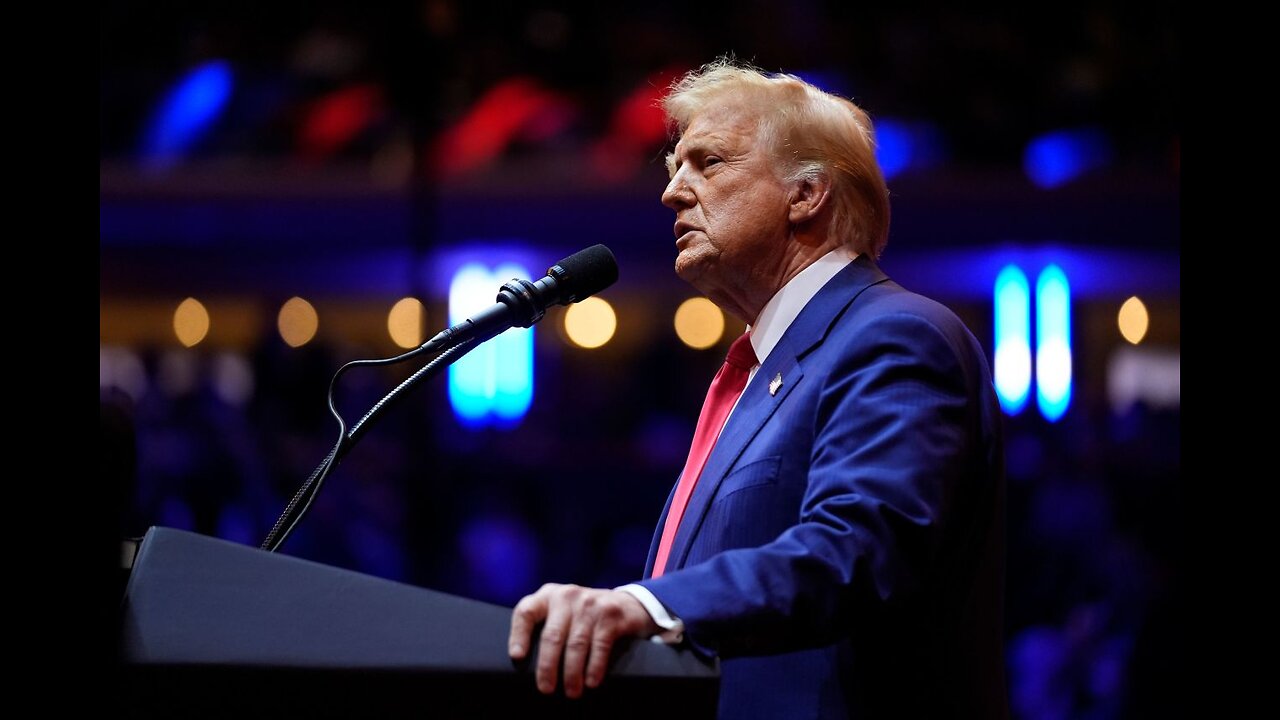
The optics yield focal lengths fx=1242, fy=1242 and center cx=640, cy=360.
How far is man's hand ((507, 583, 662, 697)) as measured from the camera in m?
0.88

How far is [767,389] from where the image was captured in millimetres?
1439

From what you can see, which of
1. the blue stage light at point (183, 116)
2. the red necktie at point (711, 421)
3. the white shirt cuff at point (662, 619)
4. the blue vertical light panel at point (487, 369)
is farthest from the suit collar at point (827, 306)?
the blue stage light at point (183, 116)

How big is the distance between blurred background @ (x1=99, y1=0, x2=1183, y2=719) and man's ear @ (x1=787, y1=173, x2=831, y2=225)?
3.16 m

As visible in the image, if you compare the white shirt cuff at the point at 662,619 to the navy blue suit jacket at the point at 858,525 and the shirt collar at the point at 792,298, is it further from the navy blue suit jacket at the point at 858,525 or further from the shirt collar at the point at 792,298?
the shirt collar at the point at 792,298

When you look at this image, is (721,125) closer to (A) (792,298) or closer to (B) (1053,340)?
(A) (792,298)

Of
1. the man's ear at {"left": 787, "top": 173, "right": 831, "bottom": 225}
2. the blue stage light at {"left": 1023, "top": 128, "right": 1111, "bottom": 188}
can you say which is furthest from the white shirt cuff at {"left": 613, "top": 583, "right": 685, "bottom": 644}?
the blue stage light at {"left": 1023, "top": 128, "right": 1111, "bottom": 188}

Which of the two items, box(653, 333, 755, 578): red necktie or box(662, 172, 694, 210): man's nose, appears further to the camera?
box(662, 172, 694, 210): man's nose

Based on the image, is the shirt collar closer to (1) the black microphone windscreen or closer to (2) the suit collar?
(2) the suit collar

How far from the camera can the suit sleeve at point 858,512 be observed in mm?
1014

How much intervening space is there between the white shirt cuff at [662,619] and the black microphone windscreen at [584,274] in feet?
1.85

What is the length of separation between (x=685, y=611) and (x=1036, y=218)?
583cm

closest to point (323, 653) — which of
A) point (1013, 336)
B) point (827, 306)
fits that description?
point (827, 306)

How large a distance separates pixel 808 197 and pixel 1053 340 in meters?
6.12

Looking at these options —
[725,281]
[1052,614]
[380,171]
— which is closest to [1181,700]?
[1052,614]
